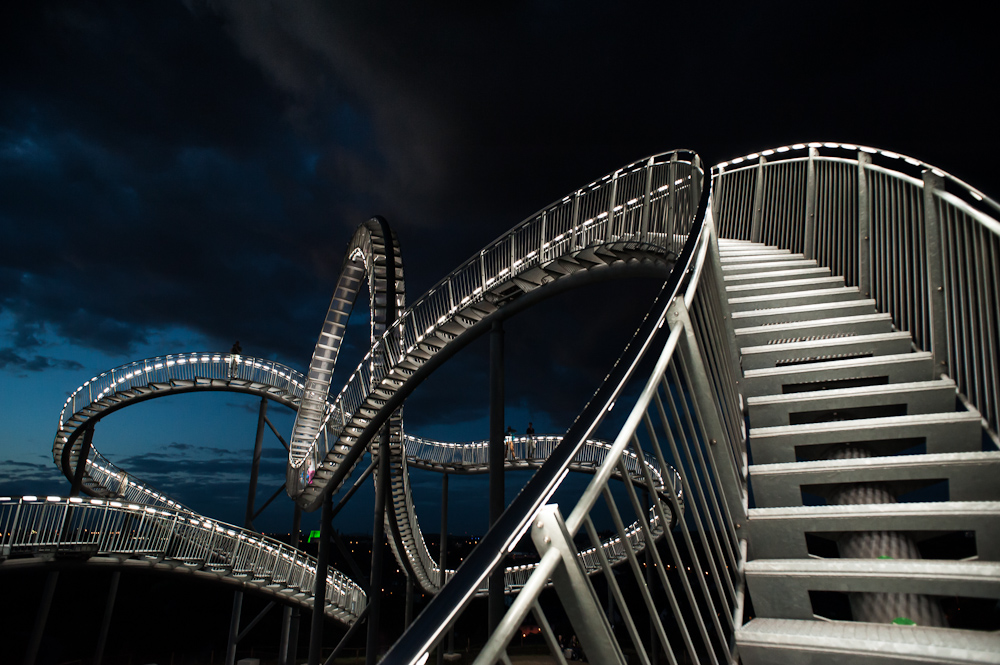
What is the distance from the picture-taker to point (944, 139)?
544 inches

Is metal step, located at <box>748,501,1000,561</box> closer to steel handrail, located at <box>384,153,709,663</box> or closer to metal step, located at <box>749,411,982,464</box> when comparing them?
metal step, located at <box>749,411,982,464</box>

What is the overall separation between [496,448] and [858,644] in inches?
276

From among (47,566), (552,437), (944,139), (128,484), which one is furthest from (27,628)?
(944,139)

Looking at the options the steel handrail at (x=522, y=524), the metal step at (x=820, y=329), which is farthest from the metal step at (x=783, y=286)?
the steel handrail at (x=522, y=524)

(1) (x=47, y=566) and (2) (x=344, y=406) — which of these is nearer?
(1) (x=47, y=566)

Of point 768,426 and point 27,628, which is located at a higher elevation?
point 768,426

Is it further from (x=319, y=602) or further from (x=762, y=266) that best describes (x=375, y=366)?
(x=762, y=266)

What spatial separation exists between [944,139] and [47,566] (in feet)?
73.8

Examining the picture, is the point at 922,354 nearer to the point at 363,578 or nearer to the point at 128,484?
the point at 363,578

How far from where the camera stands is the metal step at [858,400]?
3.18 metres

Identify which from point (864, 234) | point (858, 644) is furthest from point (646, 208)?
point (858, 644)

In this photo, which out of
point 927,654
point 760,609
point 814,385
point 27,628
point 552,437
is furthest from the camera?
point 27,628

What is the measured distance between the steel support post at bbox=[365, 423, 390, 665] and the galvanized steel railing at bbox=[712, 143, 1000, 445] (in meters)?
8.46

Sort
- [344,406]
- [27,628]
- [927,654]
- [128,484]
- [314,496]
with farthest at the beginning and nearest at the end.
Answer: [27,628] → [128,484] → [314,496] → [344,406] → [927,654]
